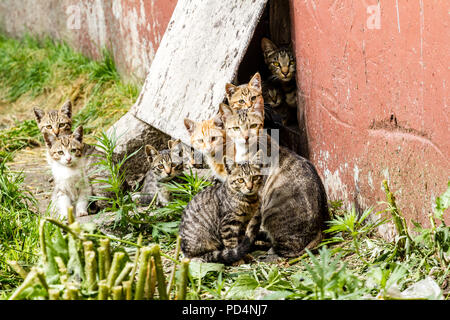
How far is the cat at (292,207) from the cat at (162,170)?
1.07 metres

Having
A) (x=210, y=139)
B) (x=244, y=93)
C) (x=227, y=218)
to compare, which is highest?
(x=244, y=93)

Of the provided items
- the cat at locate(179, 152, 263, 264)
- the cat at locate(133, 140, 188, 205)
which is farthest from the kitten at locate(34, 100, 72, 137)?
the cat at locate(179, 152, 263, 264)

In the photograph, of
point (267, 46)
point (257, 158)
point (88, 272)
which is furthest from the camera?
point (267, 46)

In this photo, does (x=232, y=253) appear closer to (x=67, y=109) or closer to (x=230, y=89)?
(x=230, y=89)

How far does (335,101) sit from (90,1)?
5.29 metres

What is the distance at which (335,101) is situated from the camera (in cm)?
453

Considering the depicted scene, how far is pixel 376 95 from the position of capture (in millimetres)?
3922

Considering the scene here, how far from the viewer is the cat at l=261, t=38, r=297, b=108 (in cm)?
530

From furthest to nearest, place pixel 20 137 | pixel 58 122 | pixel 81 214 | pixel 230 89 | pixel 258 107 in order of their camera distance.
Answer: pixel 20 137 < pixel 58 122 < pixel 81 214 < pixel 230 89 < pixel 258 107

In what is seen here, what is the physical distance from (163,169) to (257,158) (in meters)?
1.03

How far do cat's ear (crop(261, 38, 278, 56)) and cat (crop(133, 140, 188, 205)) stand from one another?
1152 millimetres

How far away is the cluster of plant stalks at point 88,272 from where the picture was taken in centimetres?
261

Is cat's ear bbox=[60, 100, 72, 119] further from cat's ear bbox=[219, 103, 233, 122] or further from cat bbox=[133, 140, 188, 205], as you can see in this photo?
cat's ear bbox=[219, 103, 233, 122]

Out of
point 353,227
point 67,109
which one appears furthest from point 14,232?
point 353,227
